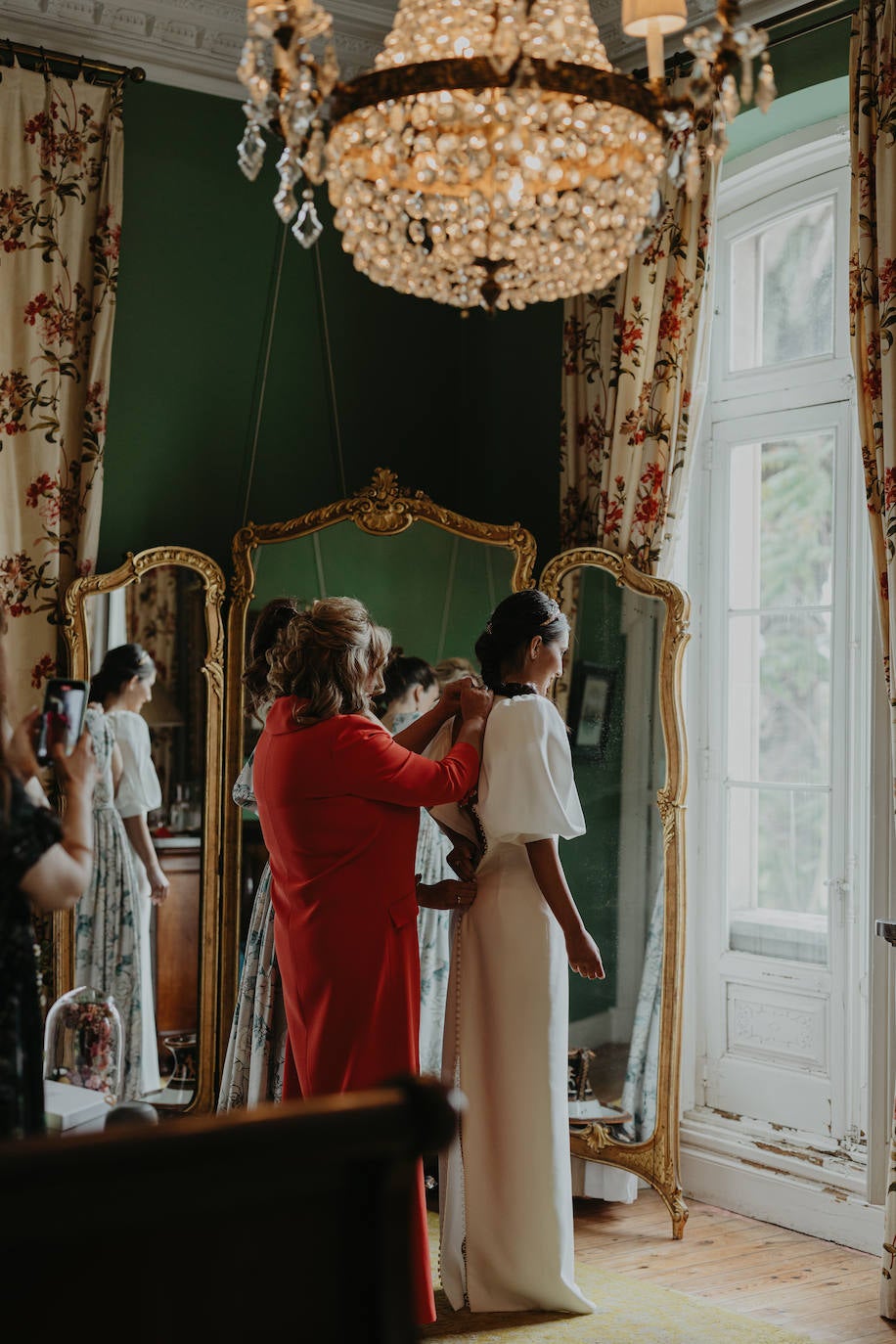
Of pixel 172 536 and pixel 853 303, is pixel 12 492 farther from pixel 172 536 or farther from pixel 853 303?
pixel 853 303

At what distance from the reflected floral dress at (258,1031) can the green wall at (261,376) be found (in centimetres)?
126

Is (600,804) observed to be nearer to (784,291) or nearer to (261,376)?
(784,291)

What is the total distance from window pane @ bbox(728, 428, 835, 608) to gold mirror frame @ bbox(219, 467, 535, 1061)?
66 centimetres

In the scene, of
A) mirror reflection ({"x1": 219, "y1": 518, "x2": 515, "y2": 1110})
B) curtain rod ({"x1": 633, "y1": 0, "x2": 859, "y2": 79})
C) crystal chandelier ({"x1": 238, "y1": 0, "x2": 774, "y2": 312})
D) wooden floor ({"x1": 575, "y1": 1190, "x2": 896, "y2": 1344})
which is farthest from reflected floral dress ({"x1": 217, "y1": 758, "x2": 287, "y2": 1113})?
curtain rod ({"x1": 633, "y1": 0, "x2": 859, "y2": 79})

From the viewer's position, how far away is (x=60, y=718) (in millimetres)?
1903

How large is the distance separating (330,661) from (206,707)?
3.50ft

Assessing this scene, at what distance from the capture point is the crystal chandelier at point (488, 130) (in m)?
1.79

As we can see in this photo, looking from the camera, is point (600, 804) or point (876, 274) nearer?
point (876, 274)

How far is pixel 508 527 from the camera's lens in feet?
12.6

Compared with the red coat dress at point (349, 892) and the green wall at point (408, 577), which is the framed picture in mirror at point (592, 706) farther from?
the red coat dress at point (349, 892)

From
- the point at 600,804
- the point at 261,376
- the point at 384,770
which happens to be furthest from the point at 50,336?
the point at 600,804

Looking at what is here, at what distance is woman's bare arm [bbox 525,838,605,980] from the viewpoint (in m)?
2.85

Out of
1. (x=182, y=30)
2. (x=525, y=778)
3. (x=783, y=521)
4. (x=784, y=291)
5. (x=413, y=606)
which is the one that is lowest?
(x=525, y=778)

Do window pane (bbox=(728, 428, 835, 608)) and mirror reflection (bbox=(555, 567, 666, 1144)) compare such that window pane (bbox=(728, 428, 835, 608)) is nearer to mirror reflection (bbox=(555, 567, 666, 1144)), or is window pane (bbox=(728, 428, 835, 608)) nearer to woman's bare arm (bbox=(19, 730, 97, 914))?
mirror reflection (bbox=(555, 567, 666, 1144))
